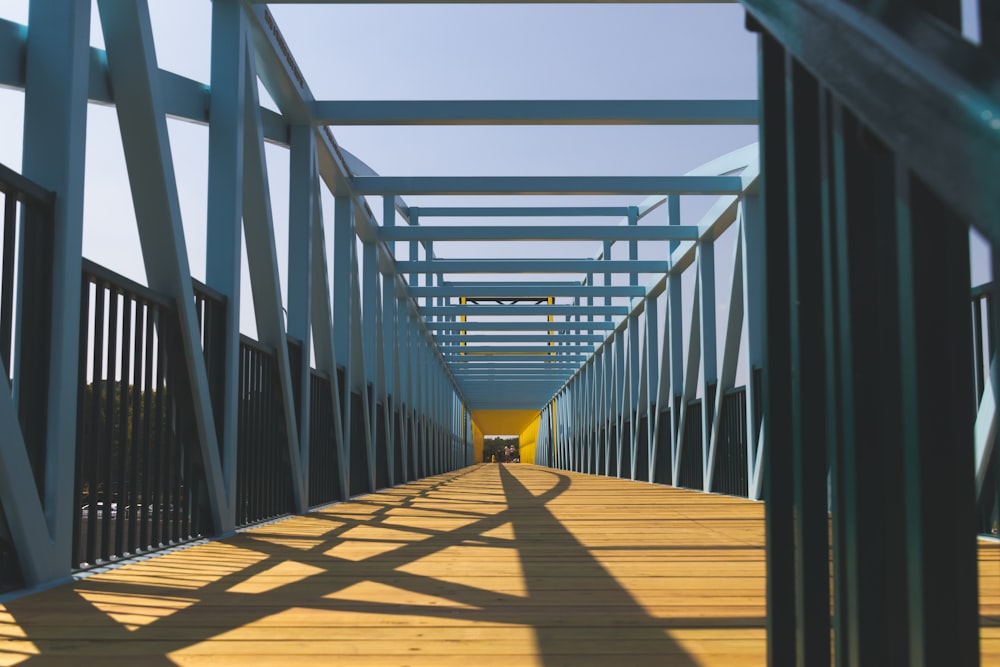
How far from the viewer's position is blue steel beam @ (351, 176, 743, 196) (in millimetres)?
9008

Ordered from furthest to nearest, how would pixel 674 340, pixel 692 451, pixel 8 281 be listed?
pixel 674 340 → pixel 692 451 → pixel 8 281

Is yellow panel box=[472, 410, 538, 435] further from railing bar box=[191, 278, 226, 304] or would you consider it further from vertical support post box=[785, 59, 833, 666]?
vertical support post box=[785, 59, 833, 666]

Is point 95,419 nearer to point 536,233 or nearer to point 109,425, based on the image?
point 109,425

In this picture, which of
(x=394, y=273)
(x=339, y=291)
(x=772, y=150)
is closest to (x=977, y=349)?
(x=772, y=150)

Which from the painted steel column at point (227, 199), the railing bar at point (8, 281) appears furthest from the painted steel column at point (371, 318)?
the railing bar at point (8, 281)

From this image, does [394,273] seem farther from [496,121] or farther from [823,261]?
[823,261]

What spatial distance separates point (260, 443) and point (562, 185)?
4115mm

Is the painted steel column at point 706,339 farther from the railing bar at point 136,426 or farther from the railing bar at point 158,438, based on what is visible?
the railing bar at point 136,426

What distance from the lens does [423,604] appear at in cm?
274

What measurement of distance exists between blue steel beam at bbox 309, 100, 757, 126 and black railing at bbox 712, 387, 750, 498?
2.90 meters

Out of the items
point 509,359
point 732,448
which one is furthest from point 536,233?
point 509,359

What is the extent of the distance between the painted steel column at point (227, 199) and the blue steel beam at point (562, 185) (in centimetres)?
Result: 334

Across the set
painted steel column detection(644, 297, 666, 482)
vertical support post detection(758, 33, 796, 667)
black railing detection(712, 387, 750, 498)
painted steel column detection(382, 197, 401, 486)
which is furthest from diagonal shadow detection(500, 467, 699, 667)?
painted steel column detection(644, 297, 666, 482)

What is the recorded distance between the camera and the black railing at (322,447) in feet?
25.9
